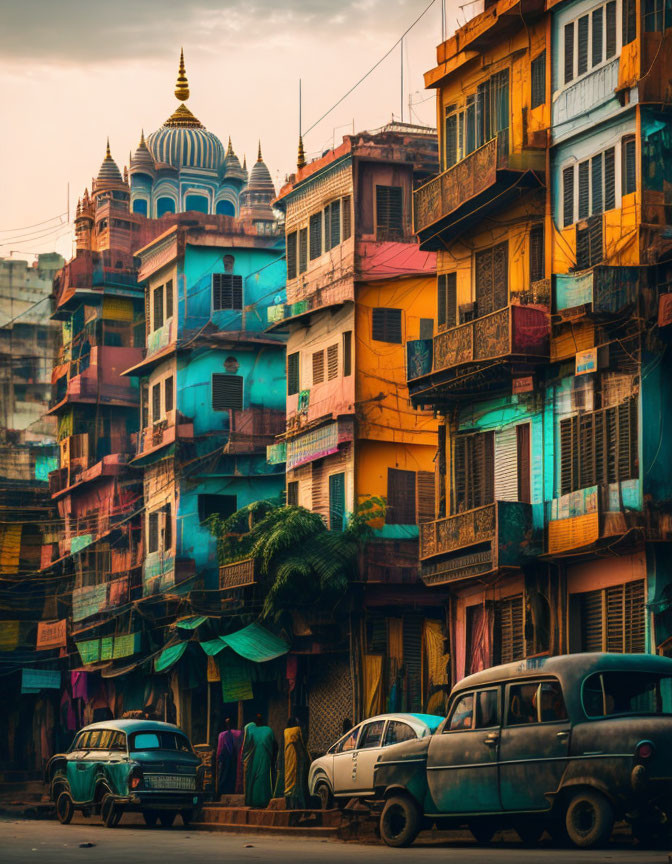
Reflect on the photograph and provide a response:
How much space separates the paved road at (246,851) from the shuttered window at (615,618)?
6.09m

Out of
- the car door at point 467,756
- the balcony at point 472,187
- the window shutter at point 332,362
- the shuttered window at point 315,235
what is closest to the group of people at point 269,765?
the car door at point 467,756

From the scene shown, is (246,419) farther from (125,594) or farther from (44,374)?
(44,374)

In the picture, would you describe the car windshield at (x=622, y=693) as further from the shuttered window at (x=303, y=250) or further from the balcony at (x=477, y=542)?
the shuttered window at (x=303, y=250)

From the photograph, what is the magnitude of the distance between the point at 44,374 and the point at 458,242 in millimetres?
40518

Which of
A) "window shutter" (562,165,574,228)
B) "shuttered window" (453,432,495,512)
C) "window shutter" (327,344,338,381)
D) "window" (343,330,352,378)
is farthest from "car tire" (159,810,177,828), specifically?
"window shutter" (327,344,338,381)

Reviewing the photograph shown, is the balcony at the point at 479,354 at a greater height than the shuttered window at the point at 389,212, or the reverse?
the shuttered window at the point at 389,212

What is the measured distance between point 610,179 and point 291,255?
1434 centimetres

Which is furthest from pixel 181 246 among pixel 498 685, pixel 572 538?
pixel 498 685

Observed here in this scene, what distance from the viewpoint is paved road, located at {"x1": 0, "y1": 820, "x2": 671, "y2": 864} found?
1502 cm

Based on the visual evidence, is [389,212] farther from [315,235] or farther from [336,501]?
[336,501]

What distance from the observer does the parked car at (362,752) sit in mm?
20797

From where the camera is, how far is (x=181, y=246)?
1778 inches

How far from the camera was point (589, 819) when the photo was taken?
52.6 feet

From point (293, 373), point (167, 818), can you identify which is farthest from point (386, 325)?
point (167, 818)
